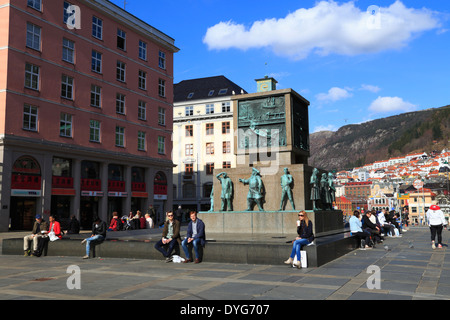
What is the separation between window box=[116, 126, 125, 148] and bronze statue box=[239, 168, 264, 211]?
1067 inches

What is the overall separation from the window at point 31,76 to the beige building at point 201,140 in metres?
36.9

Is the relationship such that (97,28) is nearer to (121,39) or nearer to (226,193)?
(121,39)

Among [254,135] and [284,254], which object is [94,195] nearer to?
[254,135]

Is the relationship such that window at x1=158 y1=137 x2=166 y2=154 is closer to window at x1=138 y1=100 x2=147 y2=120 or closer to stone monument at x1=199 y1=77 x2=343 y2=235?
window at x1=138 y1=100 x2=147 y2=120

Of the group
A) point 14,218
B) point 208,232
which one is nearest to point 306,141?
point 208,232

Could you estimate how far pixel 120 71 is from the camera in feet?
140

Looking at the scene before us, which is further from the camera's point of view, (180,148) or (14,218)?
(180,148)

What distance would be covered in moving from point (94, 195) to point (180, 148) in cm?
3347

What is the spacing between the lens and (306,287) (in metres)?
8.28

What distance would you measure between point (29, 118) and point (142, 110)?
1454cm

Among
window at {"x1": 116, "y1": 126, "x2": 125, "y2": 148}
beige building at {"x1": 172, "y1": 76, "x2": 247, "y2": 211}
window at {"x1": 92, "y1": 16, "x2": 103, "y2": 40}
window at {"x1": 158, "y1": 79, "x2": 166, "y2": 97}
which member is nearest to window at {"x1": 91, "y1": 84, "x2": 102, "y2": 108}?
window at {"x1": 116, "y1": 126, "x2": 125, "y2": 148}

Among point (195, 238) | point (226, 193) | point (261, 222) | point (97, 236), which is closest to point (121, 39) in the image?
point (226, 193)

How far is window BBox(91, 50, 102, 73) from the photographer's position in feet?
129

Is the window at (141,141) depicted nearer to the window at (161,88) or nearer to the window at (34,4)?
the window at (161,88)
